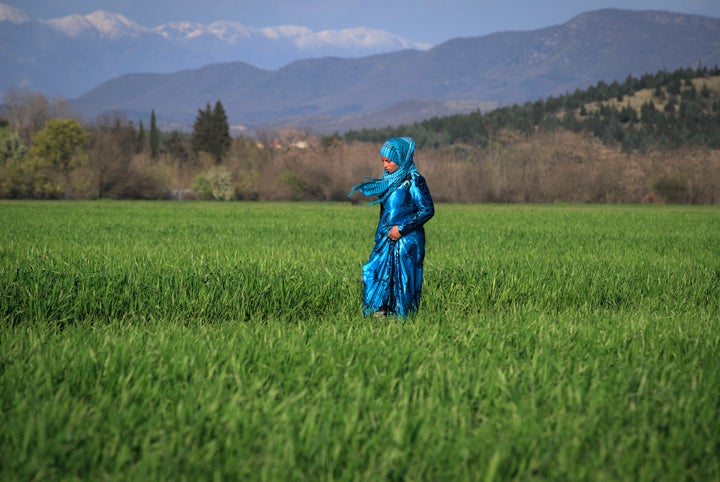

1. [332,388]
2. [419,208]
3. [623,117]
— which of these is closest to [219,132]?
[623,117]

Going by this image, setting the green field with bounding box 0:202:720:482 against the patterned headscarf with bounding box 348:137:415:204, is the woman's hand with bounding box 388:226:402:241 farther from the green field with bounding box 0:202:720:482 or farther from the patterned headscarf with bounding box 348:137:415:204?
the green field with bounding box 0:202:720:482

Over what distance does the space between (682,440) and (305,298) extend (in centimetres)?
560

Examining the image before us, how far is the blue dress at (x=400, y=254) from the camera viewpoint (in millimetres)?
7227

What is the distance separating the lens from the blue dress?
23.7ft

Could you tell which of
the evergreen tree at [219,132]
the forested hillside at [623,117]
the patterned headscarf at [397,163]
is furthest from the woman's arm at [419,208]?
the evergreen tree at [219,132]

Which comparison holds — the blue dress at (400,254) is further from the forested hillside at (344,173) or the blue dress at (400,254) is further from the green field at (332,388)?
the forested hillside at (344,173)

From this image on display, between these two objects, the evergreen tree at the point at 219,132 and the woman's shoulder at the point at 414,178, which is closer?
the woman's shoulder at the point at 414,178

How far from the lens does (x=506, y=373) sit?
474 centimetres

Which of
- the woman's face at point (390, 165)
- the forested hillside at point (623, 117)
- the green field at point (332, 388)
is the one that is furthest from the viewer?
the forested hillside at point (623, 117)

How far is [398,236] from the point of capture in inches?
282

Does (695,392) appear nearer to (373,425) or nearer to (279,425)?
(373,425)

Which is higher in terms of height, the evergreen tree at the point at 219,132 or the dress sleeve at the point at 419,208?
the evergreen tree at the point at 219,132

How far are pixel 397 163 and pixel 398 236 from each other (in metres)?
0.73

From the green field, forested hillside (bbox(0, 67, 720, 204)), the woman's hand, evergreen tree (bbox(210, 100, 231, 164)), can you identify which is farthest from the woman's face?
evergreen tree (bbox(210, 100, 231, 164))
